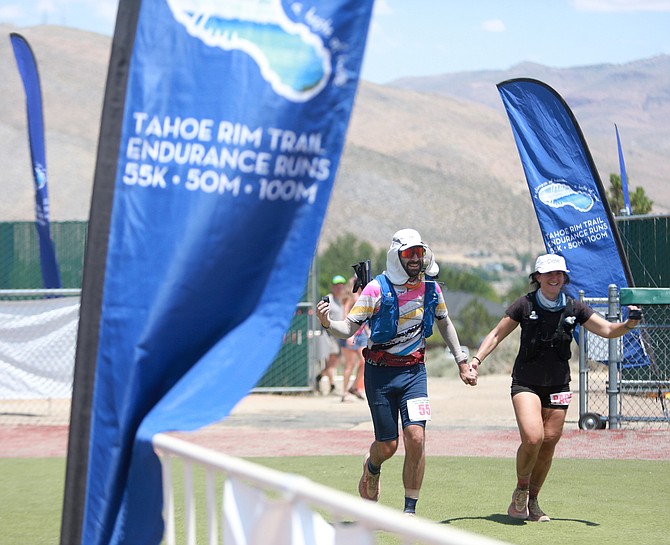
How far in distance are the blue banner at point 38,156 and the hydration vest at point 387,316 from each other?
1033cm

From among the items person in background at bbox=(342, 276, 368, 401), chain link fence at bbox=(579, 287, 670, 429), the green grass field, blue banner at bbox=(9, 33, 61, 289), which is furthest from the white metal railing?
blue banner at bbox=(9, 33, 61, 289)

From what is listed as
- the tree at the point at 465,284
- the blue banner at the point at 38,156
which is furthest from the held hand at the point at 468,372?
the tree at the point at 465,284

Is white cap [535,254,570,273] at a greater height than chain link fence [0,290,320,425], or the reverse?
white cap [535,254,570,273]

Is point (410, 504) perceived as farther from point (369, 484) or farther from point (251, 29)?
point (251, 29)

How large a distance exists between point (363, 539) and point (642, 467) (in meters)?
8.33

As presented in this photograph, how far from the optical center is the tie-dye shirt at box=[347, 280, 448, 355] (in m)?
7.48

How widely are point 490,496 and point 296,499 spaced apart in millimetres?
6321

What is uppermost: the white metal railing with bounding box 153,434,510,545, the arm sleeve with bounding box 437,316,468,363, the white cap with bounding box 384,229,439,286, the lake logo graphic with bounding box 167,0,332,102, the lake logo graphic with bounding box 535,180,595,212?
the lake logo graphic with bounding box 535,180,595,212

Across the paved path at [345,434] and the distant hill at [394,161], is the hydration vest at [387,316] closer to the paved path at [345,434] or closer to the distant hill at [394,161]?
the paved path at [345,434]

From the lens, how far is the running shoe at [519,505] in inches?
314

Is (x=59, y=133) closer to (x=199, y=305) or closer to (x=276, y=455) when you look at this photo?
(x=276, y=455)

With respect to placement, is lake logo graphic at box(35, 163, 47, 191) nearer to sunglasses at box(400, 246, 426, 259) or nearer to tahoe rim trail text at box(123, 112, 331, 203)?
sunglasses at box(400, 246, 426, 259)

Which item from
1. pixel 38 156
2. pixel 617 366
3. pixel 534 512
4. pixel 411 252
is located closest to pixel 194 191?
pixel 411 252

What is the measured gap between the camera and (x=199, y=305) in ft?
12.4
